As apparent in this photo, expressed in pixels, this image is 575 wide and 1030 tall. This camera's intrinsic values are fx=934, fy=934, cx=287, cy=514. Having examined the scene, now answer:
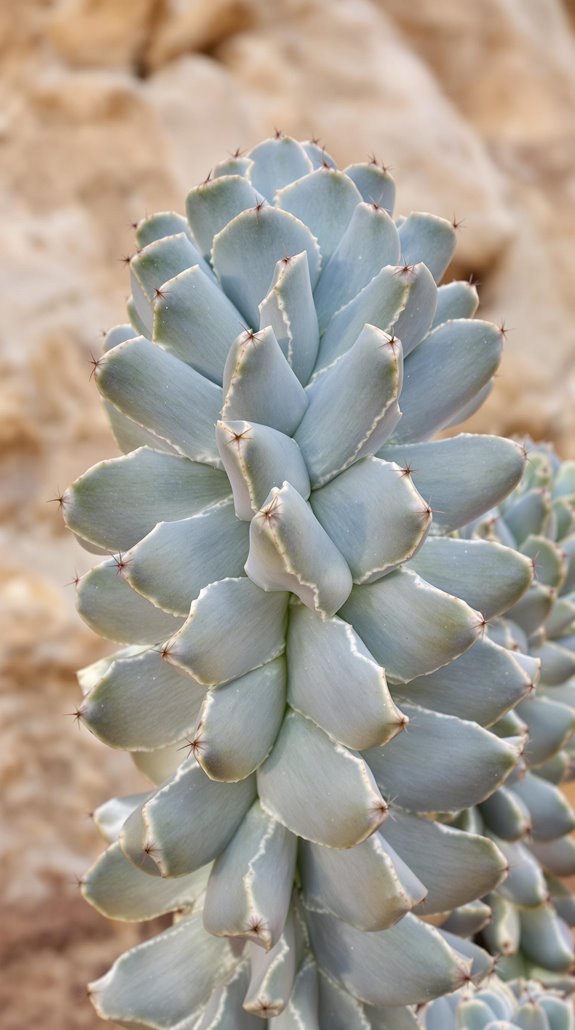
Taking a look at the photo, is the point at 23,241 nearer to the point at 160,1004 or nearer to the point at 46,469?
the point at 46,469

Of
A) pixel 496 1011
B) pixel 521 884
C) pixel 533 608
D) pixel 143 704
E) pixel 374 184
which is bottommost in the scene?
pixel 521 884

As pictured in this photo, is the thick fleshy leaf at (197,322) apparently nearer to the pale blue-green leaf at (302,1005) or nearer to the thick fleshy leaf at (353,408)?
the thick fleshy leaf at (353,408)

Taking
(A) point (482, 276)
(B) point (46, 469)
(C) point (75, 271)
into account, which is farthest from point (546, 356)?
(B) point (46, 469)

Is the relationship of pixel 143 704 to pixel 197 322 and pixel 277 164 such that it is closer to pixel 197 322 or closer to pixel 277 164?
pixel 197 322

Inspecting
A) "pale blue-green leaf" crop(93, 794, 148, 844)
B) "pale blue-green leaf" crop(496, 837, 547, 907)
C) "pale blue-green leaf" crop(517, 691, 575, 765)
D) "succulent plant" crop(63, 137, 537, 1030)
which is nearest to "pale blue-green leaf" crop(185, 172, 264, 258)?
"succulent plant" crop(63, 137, 537, 1030)

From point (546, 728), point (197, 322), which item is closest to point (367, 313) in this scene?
point (197, 322)

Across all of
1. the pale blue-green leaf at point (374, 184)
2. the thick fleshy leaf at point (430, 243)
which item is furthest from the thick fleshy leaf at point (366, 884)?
the pale blue-green leaf at point (374, 184)

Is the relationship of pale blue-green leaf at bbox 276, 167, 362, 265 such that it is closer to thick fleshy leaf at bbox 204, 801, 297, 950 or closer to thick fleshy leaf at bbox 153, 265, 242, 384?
thick fleshy leaf at bbox 153, 265, 242, 384
